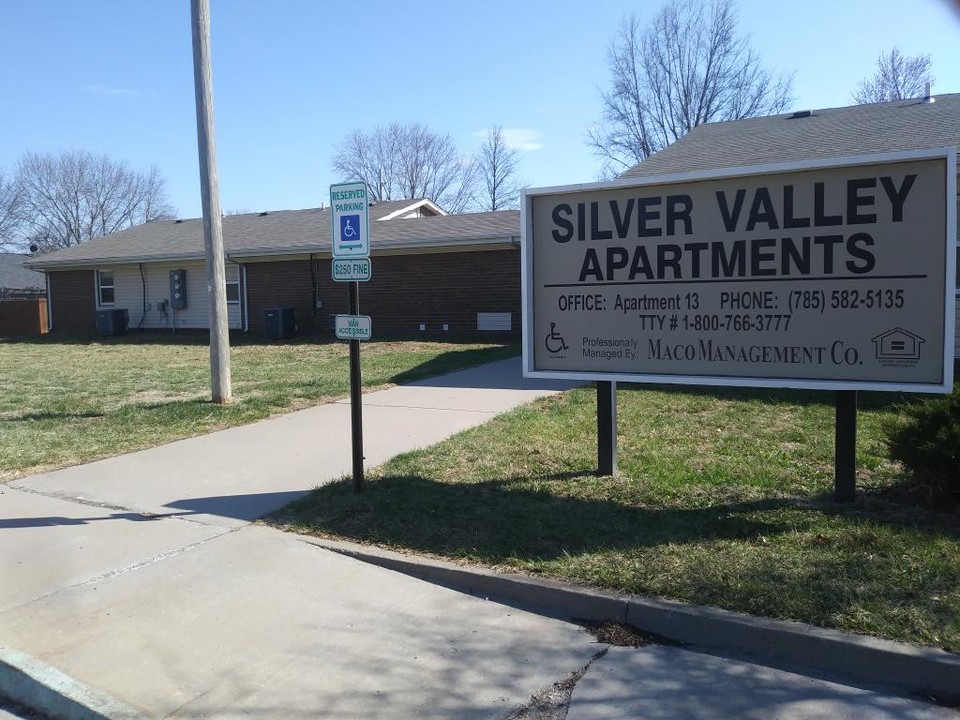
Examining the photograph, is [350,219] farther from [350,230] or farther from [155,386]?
[155,386]

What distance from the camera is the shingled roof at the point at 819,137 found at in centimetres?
1411

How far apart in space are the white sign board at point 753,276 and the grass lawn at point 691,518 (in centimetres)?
93

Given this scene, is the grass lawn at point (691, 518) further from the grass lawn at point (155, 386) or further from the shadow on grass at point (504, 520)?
the grass lawn at point (155, 386)

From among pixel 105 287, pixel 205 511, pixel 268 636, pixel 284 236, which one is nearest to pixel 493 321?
pixel 284 236

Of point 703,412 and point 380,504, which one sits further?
point 703,412

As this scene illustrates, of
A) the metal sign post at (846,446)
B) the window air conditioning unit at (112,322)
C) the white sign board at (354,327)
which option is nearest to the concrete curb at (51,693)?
the white sign board at (354,327)

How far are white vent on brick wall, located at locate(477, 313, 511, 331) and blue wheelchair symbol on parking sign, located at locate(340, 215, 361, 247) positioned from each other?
1356 cm

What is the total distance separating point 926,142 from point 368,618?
1319 cm

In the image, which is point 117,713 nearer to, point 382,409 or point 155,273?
point 382,409

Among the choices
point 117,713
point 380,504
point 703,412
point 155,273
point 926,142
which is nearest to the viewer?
point 117,713

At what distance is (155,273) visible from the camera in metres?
27.0

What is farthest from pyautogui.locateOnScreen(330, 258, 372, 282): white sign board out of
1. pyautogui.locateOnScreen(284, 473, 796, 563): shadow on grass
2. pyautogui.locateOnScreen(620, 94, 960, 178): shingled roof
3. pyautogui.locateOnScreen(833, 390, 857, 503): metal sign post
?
pyautogui.locateOnScreen(620, 94, 960, 178): shingled roof

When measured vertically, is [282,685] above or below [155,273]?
below

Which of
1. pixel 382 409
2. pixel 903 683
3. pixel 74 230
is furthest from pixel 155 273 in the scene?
pixel 74 230
